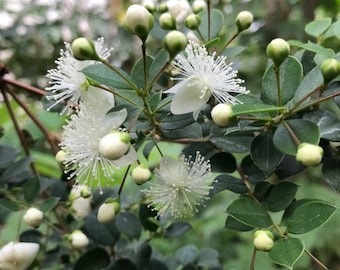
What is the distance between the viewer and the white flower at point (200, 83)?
16.4 inches

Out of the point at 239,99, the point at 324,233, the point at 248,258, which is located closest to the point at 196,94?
the point at 239,99

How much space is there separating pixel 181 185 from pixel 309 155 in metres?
0.15

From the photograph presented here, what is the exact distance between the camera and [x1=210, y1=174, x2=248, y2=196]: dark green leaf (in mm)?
495

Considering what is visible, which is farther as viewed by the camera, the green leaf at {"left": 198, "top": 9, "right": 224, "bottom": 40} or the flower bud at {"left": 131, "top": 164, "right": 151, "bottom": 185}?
the green leaf at {"left": 198, "top": 9, "right": 224, "bottom": 40}

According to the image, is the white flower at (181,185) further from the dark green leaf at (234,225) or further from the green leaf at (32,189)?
the green leaf at (32,189)

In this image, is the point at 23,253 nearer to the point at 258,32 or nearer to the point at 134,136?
the point at 134,136

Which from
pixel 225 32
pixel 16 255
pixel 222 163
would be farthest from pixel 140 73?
pixel 225 32

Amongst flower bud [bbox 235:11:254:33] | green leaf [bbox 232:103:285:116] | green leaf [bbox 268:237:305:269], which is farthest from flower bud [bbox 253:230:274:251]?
flower bud [bbox 235:11:254:33]

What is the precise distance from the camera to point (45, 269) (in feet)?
2.22

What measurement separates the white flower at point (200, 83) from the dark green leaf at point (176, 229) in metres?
0.26

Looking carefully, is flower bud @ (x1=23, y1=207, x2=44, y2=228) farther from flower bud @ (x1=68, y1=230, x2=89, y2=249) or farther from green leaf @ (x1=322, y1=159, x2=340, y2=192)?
green leaf @ (x1=322, y1=159, x2=340, y2=192)

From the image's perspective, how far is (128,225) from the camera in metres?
0.64

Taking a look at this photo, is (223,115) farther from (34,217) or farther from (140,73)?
(34,217)

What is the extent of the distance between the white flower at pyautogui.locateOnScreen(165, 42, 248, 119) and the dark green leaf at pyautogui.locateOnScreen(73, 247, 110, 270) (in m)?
0.28
